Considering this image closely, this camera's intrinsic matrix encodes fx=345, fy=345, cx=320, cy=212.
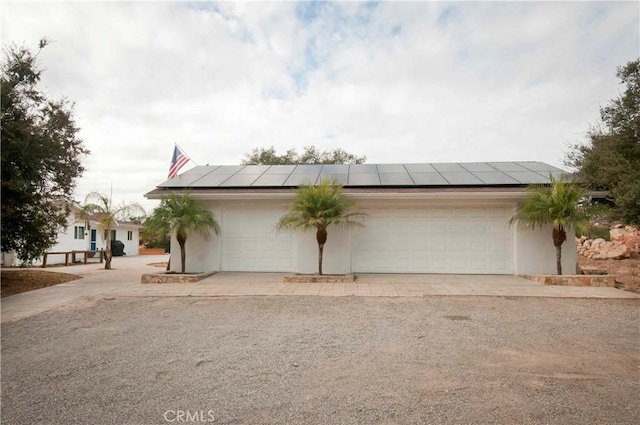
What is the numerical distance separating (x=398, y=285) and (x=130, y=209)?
13864mm

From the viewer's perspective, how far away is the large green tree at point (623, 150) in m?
9.41

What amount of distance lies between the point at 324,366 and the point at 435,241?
8.21 meters

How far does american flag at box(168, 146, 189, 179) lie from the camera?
16.8 m

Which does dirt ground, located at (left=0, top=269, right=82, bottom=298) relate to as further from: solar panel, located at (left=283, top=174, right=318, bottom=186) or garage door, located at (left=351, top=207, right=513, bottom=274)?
garage door, located at (left=351, top=207, right=513, bottom=274)

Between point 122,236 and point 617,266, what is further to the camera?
point 122,236

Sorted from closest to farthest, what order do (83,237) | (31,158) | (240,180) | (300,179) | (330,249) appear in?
(31,158), (330,249), (300,179), (240,180), (83,237)

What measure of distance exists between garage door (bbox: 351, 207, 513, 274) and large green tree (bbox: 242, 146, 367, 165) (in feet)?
59.0

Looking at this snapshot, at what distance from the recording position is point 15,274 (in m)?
11.4

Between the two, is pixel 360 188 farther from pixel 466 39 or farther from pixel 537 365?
pixel 537 365

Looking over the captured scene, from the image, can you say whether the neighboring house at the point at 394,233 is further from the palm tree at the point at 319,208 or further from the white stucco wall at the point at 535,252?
the palm tree at the point at 319,208

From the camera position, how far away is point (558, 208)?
355 inches

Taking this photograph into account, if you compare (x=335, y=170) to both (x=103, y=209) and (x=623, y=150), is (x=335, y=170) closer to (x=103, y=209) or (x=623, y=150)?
(x=623, y=150)

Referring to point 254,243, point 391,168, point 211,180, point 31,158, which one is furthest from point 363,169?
point 31,158

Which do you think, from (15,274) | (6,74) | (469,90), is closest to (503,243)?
(469,90)
